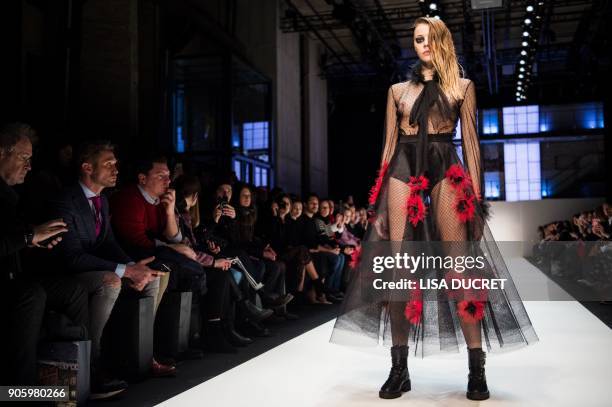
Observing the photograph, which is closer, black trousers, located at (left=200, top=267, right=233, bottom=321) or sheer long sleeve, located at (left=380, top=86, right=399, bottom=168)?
sheer long sleeve, located at (left=380, top=86, right=399, bottom=168)

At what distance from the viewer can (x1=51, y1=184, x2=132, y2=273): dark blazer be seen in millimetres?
2227

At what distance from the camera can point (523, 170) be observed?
1520 centimetres

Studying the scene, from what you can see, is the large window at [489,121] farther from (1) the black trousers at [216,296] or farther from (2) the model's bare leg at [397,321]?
(2) the model's bare leg at [397,321]

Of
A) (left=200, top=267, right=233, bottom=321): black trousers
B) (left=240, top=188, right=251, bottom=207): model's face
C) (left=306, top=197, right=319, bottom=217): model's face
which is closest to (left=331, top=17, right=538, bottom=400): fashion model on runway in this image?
(left=200, top=267, right=233, bottom=321): black trousers

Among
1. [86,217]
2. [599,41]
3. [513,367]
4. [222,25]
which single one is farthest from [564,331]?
[599,41]

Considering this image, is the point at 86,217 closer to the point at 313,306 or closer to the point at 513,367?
the point at 513,367

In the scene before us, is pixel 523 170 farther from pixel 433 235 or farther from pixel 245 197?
pixel 433 235

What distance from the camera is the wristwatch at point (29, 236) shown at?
1.92 m

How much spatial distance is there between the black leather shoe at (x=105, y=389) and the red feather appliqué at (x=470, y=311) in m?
1.19

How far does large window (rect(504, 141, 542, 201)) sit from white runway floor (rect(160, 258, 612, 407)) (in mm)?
12520

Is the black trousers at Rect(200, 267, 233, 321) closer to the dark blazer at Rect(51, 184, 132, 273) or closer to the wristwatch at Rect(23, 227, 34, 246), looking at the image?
the dark blazer at Rect(51, 184, 132, 273)

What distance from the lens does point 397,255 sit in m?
2.08

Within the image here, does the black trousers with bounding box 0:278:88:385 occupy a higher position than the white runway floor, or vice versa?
the black trousers with bounding box 0:278:88:385

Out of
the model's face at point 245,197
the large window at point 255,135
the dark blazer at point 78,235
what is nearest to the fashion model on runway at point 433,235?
the dark blazer at point 78,235
